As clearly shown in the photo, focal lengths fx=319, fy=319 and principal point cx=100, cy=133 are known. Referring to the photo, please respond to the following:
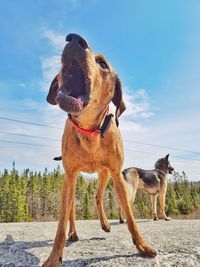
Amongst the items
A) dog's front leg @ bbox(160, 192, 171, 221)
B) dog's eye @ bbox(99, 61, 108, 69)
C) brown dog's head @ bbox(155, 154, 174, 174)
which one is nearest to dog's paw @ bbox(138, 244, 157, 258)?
dog's eye @ bbox(99, 61, 108, 69)

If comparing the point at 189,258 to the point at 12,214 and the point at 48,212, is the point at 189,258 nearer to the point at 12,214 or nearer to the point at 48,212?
the point at 12,214

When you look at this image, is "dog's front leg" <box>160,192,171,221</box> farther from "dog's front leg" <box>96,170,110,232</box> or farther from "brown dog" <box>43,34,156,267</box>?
"brown dog" <box>43,34,156,267</box>

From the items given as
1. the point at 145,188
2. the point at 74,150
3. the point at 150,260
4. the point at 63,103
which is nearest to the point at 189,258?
the point at 150,260

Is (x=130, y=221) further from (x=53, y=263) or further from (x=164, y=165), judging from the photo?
(x=164, y=165)

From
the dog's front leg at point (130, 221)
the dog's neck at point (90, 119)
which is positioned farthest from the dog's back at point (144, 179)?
the dog's neck at point (90, 119)

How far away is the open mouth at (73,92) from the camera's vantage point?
2.98 m

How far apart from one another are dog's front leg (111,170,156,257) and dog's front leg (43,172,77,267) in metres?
0.55

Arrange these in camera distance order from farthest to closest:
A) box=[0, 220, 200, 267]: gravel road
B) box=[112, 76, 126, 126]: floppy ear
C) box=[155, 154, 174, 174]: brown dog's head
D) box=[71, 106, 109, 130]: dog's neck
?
1. box=[155, 154, 174, 174]: brown dog's head
2. box=[112, 76, 126, 126]: floppy ear
3. box=[71, 106, 109, 130]: dog's neck
4. box=[0, 220, 200, 267]: gravel road

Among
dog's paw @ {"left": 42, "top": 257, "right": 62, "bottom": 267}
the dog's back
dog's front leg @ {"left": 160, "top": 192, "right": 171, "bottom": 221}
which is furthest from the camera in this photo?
dog's front leg @ {"left": 160, "top": 192, "right": 171, "bottom": 221}

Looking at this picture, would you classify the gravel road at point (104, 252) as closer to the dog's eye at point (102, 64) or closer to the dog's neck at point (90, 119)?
the dog's neck at point (90, 119)

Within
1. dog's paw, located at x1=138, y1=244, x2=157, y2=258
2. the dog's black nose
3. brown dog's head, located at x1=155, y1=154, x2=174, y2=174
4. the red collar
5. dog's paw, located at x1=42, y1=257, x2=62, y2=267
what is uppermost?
brown dog's head, located at x1=155, y1=154, x2=174, y2=174

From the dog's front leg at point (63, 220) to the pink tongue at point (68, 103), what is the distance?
3.86 ft

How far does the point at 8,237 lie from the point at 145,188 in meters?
7.58

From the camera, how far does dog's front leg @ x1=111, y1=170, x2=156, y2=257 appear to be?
374cm
